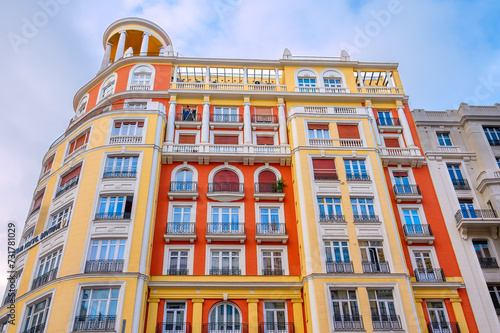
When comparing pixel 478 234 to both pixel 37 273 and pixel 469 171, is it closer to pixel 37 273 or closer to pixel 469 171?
pixel 469 171

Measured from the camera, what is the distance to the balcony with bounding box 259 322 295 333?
86.9 ft

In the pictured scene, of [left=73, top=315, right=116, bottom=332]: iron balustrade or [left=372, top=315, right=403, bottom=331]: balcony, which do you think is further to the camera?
[left=372, top=315, right=403, bottom=331]: balcony

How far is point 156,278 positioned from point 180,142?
12494 millimetres

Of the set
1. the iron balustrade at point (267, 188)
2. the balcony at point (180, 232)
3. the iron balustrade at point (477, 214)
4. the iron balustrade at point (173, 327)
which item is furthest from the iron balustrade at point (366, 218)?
the iron balustrade at point (173, 327)

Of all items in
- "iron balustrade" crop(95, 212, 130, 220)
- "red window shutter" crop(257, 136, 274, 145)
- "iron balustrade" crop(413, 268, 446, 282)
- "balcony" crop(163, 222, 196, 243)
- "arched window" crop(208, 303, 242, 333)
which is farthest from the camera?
"red window shutter" crop(257, 136, 274, 145)

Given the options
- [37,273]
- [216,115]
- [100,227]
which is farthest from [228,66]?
[37,273]

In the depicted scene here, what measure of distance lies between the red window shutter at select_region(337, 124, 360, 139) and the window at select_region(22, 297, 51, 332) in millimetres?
23728

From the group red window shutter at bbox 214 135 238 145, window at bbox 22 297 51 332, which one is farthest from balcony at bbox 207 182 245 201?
window at bbox 22 297 51 332

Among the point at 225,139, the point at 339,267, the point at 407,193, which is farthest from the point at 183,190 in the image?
the point at 407,193

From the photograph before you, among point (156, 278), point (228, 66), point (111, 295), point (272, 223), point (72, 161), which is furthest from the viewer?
point (228, 66)

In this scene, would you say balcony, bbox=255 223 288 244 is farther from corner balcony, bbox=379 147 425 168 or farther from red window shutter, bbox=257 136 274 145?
corner balcony, bbox=379 147 425 168

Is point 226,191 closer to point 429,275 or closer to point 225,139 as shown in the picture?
point 225,139

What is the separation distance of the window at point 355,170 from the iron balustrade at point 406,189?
2.93m

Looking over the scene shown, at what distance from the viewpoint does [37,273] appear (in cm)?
2916
